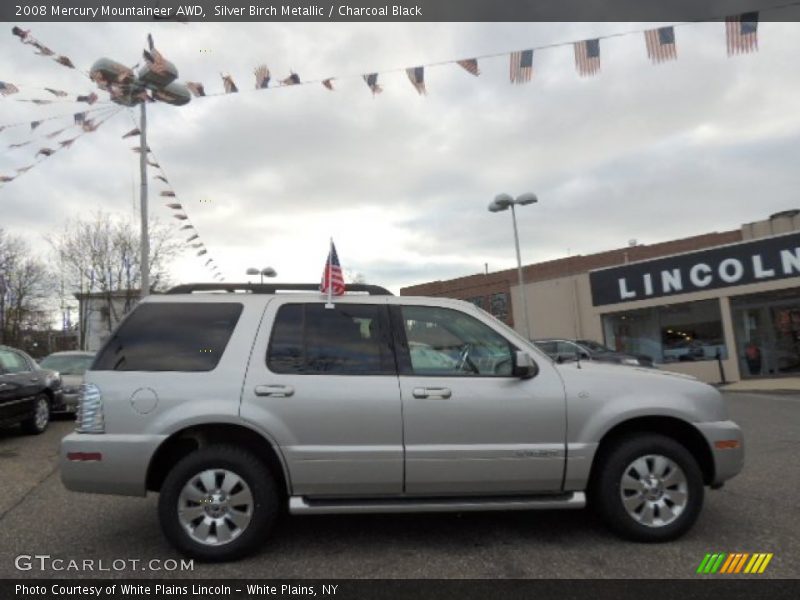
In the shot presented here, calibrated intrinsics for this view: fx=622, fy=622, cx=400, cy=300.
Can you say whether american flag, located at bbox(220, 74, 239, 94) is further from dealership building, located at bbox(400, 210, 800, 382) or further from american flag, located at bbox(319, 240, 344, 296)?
dealership building, located at bbox(400, 210, 800, 382)

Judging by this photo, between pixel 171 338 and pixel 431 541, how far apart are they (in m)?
2.30

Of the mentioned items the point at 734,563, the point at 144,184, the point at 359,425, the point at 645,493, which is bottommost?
the point at 734,563

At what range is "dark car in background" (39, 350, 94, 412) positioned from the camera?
11070mm

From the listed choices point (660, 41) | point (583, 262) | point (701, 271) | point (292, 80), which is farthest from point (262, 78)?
point (583, 262)

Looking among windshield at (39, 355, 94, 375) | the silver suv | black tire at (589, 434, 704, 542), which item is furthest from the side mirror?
windshield at (39, 355, 94, 375)

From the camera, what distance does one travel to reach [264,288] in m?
4.65

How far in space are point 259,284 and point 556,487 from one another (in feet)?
8.48

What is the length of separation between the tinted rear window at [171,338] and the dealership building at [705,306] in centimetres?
1797

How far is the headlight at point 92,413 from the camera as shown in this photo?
4.03 m

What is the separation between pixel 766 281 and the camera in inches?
712

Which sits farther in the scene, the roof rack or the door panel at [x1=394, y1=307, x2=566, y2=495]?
the roof rack

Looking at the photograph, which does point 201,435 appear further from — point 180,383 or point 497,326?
point 497,326

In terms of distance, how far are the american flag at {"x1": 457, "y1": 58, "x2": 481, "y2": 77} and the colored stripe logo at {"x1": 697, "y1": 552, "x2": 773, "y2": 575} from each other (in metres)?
6.26

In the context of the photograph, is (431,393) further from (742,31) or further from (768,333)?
(768,333)
